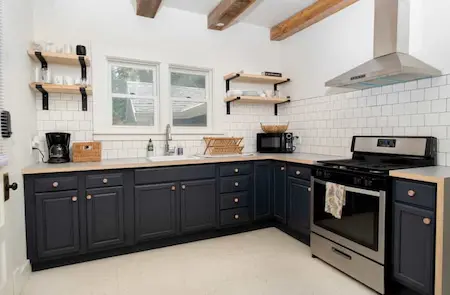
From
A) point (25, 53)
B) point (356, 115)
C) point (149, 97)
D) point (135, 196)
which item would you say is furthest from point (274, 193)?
point (25, 53)

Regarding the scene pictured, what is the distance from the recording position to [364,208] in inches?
85.4

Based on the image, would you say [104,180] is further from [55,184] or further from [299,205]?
[299,205]

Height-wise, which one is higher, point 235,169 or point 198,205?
point 235,169

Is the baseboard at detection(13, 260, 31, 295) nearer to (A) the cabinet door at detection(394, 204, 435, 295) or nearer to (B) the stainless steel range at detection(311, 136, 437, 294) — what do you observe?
(B) the stainless steel range at detection(311, 136, 437, 294)

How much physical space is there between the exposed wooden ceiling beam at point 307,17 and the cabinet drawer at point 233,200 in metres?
2.29

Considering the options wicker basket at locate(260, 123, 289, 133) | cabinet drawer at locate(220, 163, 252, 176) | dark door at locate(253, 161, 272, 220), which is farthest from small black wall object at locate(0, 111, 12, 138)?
wicker basket at locate(260, 123, 289, 133)

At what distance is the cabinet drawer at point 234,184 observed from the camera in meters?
3.17

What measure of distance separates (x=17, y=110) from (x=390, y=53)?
3.19 m

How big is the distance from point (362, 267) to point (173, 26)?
330 centimetres

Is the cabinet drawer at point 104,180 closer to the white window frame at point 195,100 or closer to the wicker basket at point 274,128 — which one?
the white window frame at point 195,100

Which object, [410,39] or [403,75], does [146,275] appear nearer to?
[403,75]

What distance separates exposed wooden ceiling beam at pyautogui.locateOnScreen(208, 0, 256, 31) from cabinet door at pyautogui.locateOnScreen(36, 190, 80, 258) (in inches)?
96.5

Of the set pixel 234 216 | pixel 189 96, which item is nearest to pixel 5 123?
pixel 189 96

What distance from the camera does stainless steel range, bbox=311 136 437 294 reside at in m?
2.06
